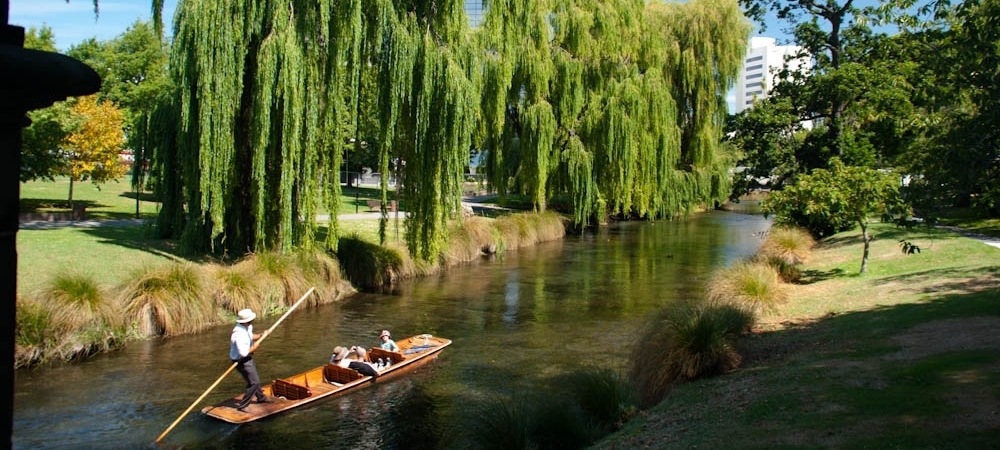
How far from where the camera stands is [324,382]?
42.9 feet

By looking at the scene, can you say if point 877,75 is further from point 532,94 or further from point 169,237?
point 169,237

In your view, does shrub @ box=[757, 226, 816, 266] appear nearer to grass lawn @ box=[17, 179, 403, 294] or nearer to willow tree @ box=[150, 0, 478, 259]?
willow tree @ box=[150, 0, 478, 259]

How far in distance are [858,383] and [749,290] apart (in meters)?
7.05

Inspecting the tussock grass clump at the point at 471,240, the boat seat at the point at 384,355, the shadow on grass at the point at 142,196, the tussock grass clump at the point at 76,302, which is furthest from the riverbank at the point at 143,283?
the shadow on grass at the point at 142,196

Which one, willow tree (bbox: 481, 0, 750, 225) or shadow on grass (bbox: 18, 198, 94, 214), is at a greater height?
willow tree (bbox: 481, 0, 750, 225)

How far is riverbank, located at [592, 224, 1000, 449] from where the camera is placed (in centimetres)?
716

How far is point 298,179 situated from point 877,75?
19.6 m

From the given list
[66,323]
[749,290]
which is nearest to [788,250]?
[749,290]

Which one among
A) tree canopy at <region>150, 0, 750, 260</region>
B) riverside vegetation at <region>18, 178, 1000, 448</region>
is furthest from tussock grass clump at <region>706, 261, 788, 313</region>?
tree canopy at <region>150, 0, 750, 260</region>

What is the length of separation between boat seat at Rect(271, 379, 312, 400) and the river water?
8.7 inches

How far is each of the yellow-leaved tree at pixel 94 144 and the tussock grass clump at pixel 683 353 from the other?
2349 cm

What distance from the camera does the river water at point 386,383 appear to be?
10.9 meters

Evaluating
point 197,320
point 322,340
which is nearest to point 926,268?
point 322,340

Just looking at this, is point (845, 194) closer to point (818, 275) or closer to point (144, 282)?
point (818, 275)
